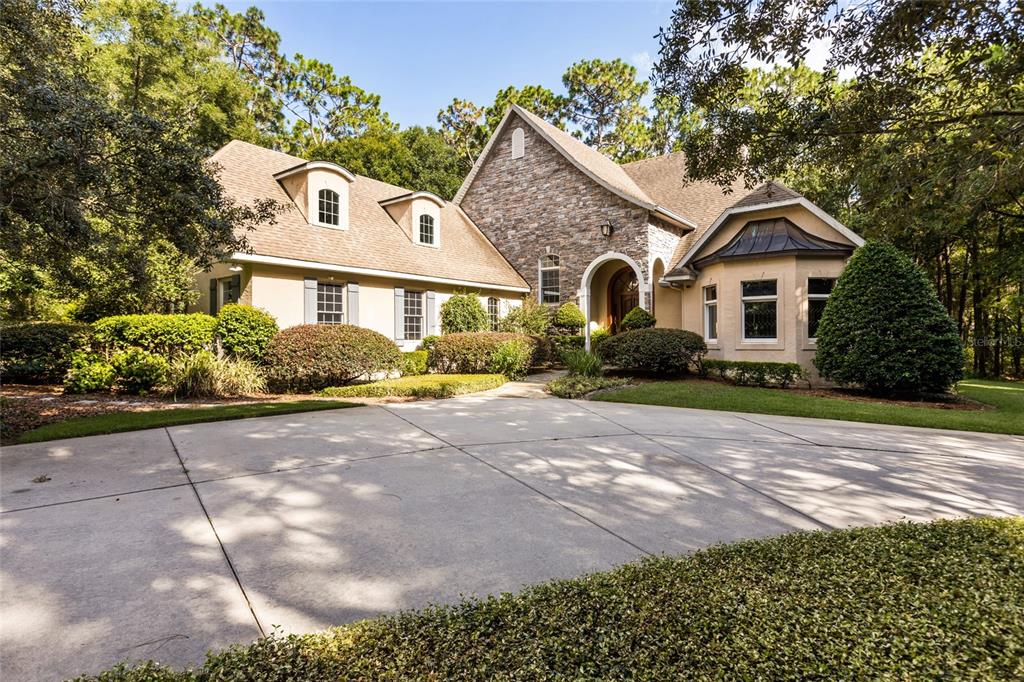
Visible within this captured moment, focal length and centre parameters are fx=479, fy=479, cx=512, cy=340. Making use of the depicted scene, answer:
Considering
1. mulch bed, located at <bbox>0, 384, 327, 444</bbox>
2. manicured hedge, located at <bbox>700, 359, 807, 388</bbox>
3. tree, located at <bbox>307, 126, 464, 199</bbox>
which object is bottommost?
mulch bed, located at <bbox>0, 384, 327, 444</bbox>

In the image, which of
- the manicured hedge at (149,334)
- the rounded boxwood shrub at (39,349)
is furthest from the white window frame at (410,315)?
the rounded boxwood shrub at (39,349)

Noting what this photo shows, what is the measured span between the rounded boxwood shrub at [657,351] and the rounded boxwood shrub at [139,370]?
425 inches

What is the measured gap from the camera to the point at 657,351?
1281cm

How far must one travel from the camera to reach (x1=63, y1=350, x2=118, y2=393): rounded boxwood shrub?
9.65 m

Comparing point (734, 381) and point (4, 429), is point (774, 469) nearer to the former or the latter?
point (734, 381)

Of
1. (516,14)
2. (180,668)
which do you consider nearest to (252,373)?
(180,668)

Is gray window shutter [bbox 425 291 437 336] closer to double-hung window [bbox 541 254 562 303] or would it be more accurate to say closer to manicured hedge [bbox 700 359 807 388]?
double-hung window [bbox 541 254 562 303]

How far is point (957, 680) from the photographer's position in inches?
71.1

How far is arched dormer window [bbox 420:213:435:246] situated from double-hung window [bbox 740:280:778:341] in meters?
10.1

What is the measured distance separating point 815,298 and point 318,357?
41.6 feet

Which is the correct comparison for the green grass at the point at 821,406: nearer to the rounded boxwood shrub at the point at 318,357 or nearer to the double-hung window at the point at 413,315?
A: the rounded boxwood shrub at the point at 318,357

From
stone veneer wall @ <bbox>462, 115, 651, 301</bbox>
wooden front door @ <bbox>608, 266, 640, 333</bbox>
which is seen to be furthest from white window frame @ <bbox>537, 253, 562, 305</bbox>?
wooden front door @ <bbox>608, 266, 640, 333</bbox>

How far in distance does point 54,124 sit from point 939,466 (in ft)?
33.2

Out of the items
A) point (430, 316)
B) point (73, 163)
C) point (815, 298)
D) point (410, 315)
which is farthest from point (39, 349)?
point (815, 298)
